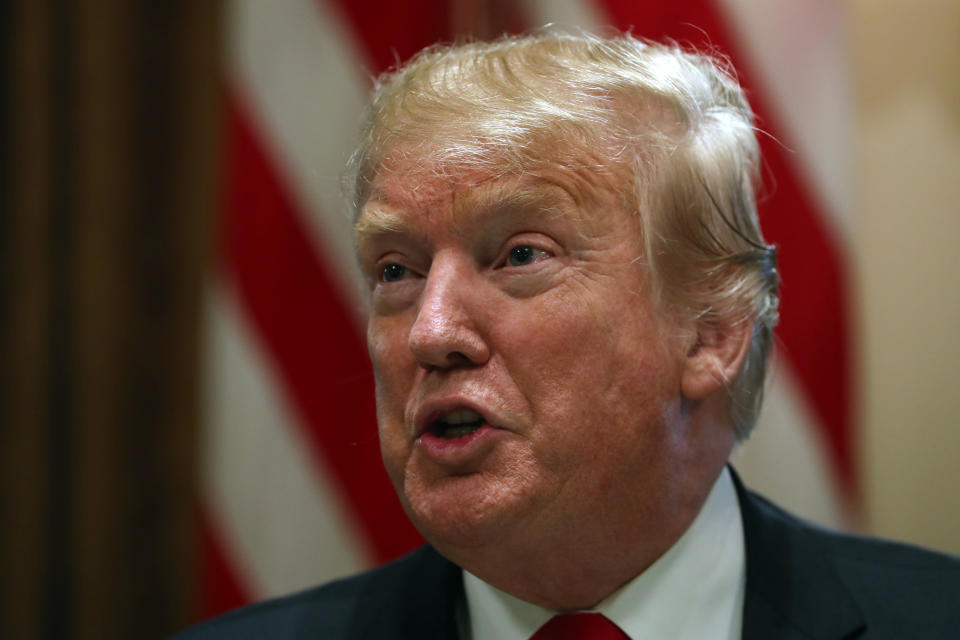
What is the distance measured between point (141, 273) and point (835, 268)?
1.57 m

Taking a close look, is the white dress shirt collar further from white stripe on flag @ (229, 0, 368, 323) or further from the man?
white stripe on flag @ (229, 0, 368, 323)

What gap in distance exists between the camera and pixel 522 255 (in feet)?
3.63

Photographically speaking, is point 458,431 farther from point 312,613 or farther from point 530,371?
point 312,613

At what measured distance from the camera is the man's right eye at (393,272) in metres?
1.20

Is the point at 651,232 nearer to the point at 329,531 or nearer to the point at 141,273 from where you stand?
the point at 329,531

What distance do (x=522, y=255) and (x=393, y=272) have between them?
0.19 m

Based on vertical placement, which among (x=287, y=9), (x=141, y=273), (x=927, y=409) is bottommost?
(x=927, y=409)

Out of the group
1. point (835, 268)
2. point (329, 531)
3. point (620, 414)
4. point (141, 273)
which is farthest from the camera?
point (141, 273)

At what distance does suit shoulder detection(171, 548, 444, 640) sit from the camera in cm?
137

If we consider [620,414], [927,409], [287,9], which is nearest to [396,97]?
[620,414]

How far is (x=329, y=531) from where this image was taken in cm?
207

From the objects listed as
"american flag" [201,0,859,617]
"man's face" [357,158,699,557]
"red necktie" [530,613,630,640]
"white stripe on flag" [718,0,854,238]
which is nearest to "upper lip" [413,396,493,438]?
"man's face" [357,158,699,557]

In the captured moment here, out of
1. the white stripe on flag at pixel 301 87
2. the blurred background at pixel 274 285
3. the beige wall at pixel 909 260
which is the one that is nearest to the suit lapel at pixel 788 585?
the blurred background at pixel 274 285

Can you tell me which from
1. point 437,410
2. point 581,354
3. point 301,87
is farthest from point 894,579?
point 301,87
